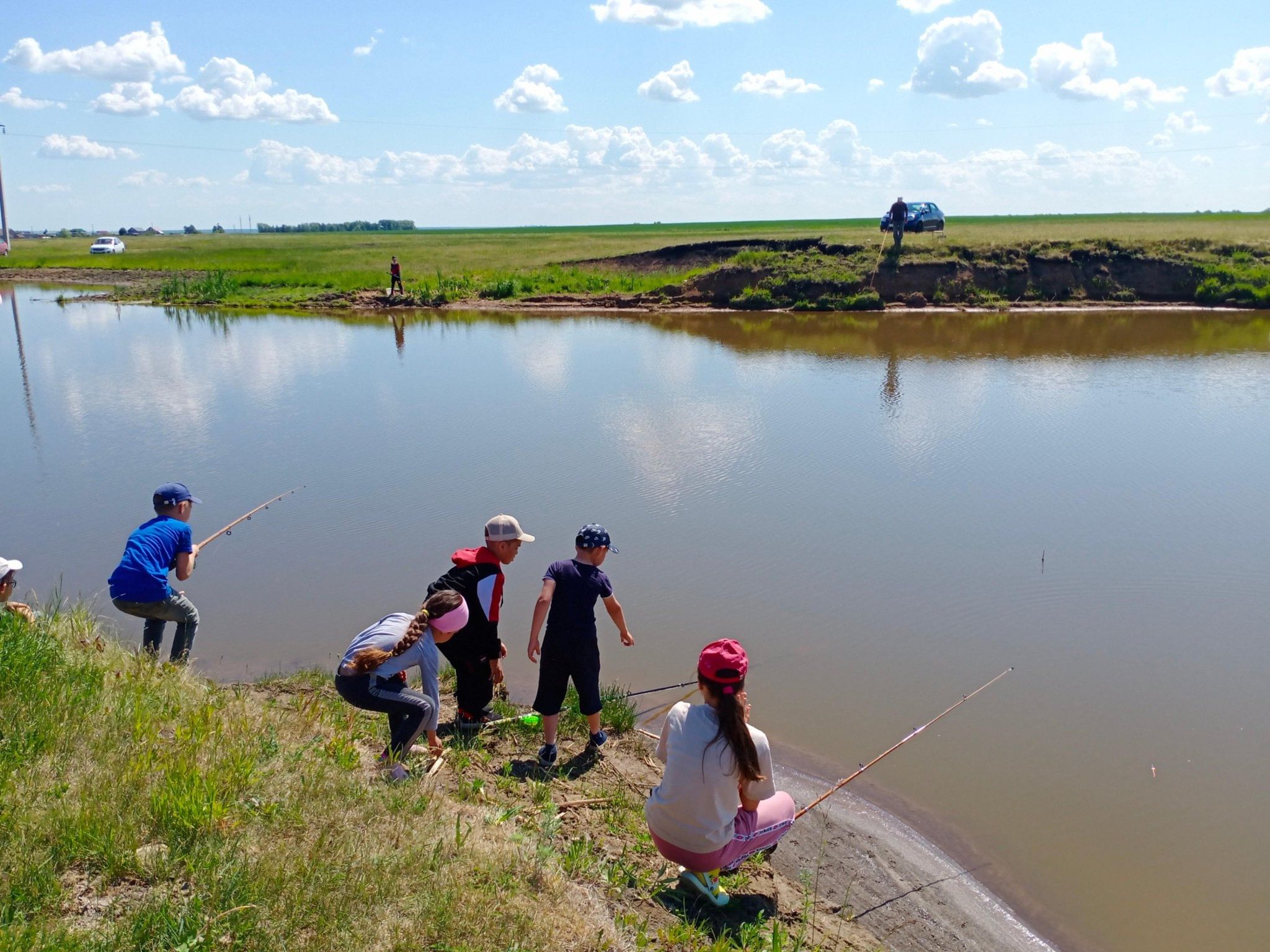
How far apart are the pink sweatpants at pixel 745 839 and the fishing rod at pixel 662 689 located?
2139 mm

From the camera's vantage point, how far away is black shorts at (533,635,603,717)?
6062mm

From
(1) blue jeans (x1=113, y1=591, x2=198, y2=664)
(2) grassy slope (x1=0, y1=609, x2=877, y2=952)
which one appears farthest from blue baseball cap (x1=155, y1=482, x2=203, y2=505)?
(2) grassy slope (x1=0, y1=609, x2=877, y2=952)

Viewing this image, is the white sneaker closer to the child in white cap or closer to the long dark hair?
the long dark hair

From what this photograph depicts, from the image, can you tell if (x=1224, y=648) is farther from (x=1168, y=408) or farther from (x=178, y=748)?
(x=1168, y=408)

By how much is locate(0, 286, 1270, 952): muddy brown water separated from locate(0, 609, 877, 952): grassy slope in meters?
1.98

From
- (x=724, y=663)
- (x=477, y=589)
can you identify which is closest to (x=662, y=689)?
(x=477, y=589)

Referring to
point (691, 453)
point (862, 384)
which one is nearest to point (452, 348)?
point (862, 384)

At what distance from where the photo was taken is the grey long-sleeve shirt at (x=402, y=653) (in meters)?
5.33

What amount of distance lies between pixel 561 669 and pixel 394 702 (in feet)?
3.79

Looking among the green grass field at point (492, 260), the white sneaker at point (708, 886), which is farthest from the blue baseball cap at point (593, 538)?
the green grass field at point (492, 260)

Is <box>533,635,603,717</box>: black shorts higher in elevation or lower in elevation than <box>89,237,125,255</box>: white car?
lower

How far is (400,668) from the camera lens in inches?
211

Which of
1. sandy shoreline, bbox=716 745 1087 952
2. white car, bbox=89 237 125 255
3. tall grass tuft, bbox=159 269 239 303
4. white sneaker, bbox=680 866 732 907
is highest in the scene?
white car, bbox=89 237 125 255

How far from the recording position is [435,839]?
178 inches
